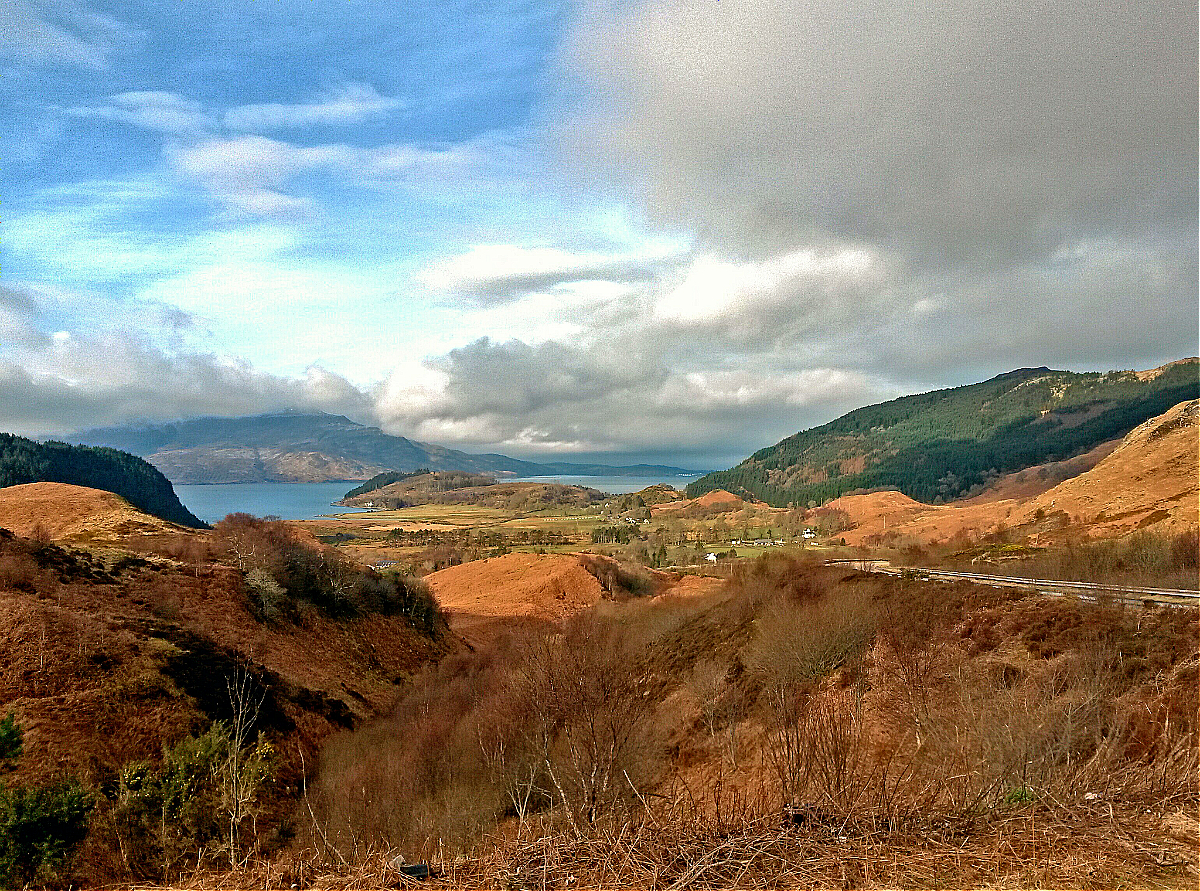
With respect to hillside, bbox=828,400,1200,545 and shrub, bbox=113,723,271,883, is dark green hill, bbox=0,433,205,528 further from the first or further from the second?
hillside, bbox=828,400,1200,545

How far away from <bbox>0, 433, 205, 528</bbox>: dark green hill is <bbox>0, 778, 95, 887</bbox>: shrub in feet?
438

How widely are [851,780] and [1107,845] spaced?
87.9 inches

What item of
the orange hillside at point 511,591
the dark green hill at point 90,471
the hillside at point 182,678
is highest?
the dark green hill at point 90,471

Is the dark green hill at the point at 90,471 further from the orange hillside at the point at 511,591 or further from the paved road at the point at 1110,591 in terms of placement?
the paved road at the point at 1110,591

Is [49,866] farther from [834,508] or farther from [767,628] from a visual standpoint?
[834,508]

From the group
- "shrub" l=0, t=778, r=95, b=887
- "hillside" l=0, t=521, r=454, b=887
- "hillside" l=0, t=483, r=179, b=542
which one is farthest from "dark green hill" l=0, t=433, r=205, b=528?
"shrub" l=0, t=778, r=95, b=887

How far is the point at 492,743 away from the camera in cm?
2395

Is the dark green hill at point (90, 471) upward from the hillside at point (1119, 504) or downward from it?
upward

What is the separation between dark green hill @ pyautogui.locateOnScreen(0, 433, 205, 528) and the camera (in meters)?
134

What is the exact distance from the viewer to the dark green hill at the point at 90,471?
438ft

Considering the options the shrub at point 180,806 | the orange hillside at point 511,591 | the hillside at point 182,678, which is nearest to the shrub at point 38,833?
the hillside at point 182,678

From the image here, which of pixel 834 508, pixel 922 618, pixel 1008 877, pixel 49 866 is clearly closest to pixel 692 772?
pixel 922 618

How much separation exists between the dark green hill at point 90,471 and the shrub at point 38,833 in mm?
133490

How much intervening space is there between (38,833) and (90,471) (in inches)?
7448
